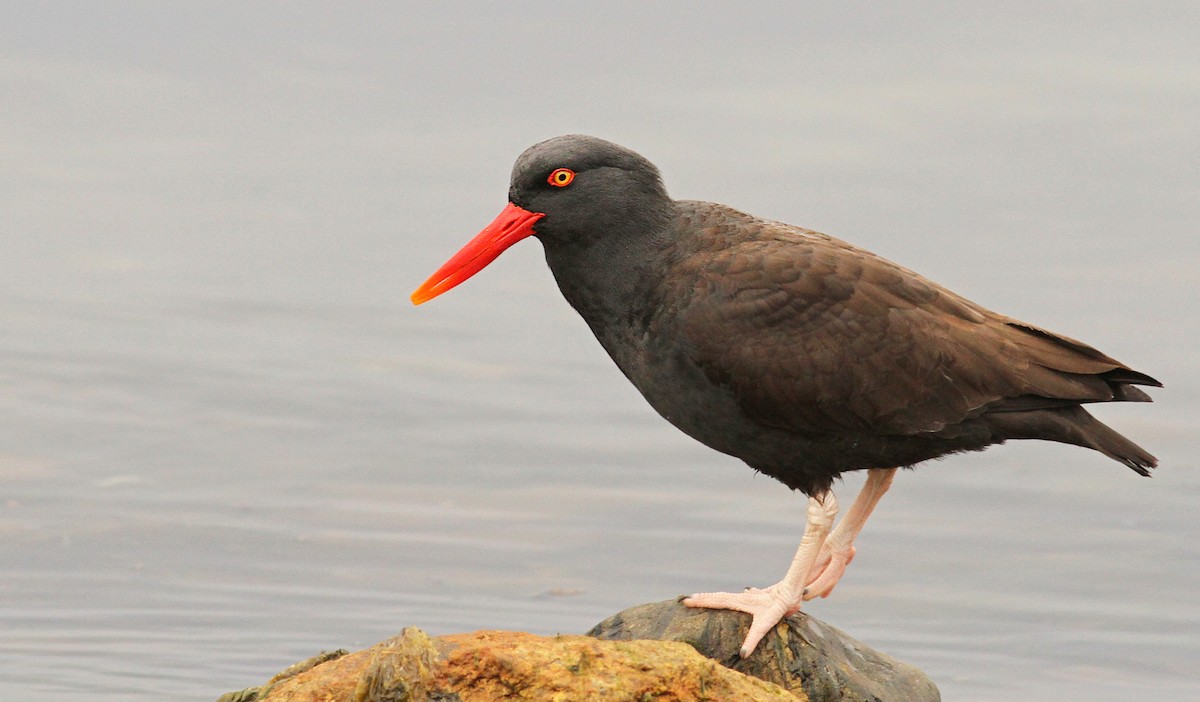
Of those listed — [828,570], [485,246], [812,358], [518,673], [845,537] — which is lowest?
[518,673]

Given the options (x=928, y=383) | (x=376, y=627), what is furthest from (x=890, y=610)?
(x=928, y=383)

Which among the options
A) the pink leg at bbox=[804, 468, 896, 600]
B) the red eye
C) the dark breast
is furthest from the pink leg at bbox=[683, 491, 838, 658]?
the red eye

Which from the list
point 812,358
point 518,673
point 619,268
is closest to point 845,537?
point 812,358

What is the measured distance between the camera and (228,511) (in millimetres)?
14852

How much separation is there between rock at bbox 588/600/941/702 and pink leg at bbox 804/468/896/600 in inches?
25.2

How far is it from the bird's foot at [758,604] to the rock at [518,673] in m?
1.46

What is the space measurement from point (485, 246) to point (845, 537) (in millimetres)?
2393

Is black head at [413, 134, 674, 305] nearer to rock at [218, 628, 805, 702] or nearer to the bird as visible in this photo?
the bird

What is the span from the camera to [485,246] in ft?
32.5

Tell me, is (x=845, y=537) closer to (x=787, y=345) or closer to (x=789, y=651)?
(x=789, y=651)

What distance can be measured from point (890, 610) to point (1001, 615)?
748 mm

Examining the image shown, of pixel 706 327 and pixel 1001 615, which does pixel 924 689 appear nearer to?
pixel 706 327

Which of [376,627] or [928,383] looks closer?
[928,383]

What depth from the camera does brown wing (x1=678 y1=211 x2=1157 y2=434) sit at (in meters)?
9.49
